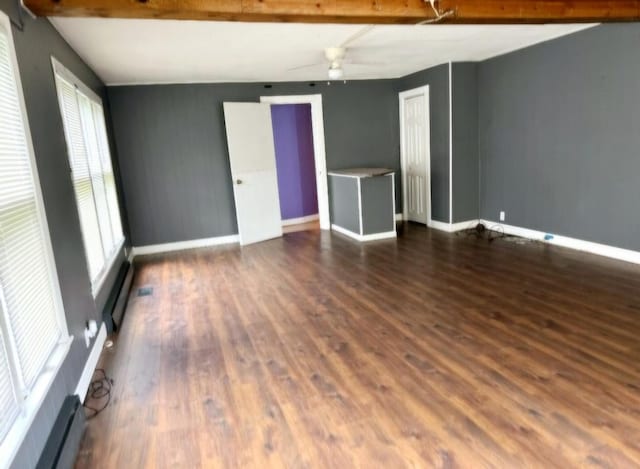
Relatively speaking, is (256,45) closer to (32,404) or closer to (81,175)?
(81,175)

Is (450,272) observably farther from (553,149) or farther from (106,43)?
(106,43)

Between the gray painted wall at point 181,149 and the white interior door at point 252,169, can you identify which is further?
the white interior door at point 252,169

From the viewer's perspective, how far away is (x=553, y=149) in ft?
15.3

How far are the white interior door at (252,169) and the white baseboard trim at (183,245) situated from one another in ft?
1.09

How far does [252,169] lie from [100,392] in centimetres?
394

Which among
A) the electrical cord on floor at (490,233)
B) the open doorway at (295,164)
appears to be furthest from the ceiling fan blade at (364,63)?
the electrical cord on floor at (490,233)

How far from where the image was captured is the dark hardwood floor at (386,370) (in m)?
1.85

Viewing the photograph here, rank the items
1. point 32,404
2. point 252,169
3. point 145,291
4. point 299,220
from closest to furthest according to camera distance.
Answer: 1. point 32,404
2. point 145,291
3. point 252,169
4. point 299,220

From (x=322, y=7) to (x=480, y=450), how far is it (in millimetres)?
2455

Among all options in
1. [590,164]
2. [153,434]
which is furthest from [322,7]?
[590,164]

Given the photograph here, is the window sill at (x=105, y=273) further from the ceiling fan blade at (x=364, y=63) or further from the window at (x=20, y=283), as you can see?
the ceiling fan blade at (x=364, y=63)

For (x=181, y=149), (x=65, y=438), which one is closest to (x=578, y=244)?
(x=65, y=438)

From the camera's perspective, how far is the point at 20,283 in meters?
1.81

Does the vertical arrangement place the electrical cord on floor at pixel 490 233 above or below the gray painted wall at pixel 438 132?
below
